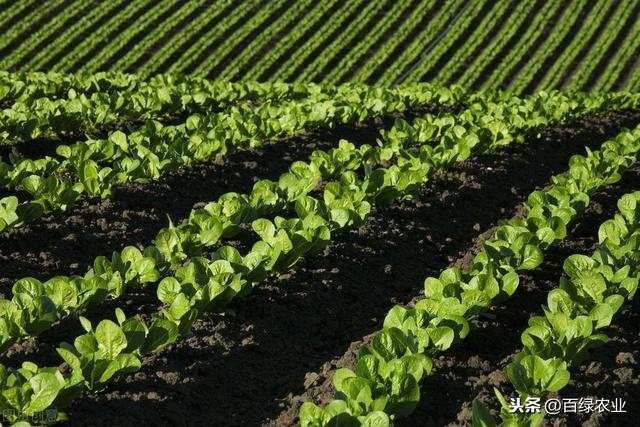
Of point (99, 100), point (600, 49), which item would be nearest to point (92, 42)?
point (99, 100)

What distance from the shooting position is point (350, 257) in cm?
572

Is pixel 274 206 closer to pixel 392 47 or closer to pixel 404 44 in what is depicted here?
pixel 392 47

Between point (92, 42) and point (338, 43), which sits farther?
point (338, 43)

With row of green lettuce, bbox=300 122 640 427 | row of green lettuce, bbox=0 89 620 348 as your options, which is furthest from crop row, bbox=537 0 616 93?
row of green lettuce, bbox=300 122 640 427

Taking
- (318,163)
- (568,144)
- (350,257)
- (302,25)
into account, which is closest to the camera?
(350,257)

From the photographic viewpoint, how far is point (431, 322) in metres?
4.21

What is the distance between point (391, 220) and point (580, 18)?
29.3 m

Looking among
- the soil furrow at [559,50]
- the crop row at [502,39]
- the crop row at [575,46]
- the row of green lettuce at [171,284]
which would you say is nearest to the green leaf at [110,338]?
the row of green lettuce at [171,284]

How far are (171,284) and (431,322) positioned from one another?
1562 mm

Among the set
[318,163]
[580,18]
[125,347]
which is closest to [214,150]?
[318,163]

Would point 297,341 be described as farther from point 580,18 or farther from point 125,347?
point 580,18

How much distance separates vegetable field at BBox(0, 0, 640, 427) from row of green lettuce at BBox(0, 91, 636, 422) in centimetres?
1

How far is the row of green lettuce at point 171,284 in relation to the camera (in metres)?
3.50

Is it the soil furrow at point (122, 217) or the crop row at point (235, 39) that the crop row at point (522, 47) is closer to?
the crop row at point (235, 39)
